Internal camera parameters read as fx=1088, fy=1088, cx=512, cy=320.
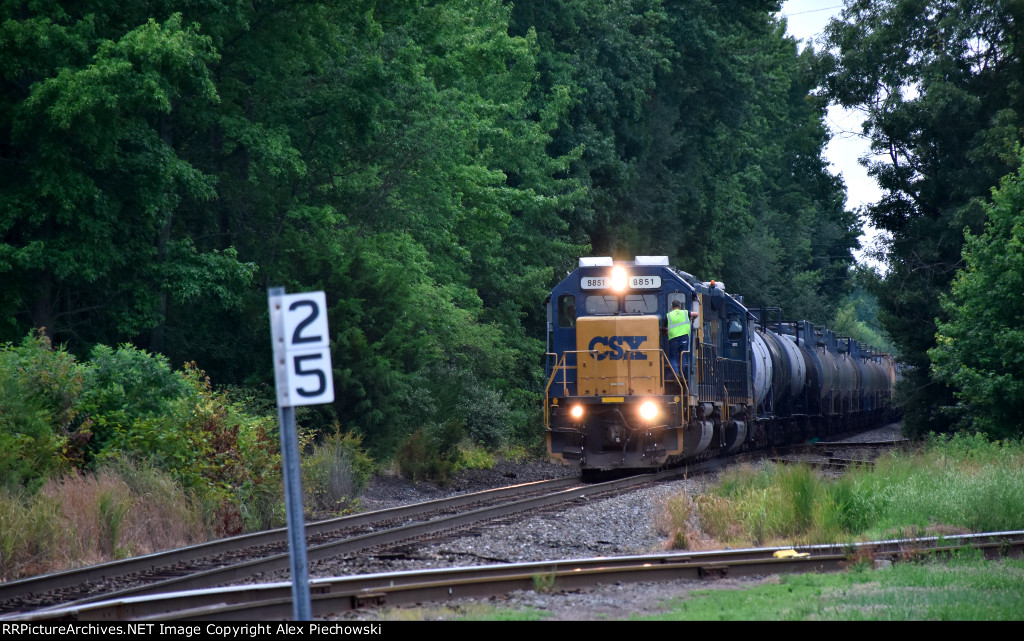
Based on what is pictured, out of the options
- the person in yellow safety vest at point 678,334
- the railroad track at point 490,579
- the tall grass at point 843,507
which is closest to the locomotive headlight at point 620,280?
the person in yellow safety vest at point 678,334

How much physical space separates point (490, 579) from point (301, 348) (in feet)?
12.7

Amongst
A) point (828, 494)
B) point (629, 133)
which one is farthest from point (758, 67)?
point (828, 494)

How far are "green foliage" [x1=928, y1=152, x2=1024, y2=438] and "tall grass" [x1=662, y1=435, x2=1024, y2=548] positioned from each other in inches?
293

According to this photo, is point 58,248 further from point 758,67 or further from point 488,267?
point 758,67

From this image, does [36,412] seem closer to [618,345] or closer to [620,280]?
[618,345]

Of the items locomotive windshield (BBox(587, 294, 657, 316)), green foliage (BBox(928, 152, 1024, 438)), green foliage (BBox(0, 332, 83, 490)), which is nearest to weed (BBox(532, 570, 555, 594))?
green foliage (BBox(0, 332, 83, 490))

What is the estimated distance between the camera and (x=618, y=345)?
1989cm

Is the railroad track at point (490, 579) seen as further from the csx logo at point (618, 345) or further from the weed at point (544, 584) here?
the csx logo at point (618, 345)

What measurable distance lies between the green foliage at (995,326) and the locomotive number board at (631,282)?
730 cm

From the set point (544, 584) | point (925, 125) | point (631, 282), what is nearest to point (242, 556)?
point (544, 584)

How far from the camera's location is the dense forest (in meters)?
19.3

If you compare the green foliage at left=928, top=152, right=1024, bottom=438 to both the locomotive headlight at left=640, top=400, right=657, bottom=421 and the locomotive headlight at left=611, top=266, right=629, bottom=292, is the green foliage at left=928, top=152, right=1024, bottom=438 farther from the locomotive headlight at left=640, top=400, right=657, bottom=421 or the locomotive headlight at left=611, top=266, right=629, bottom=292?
the locomotive headlight at left=611, top=266, right=629, bottom=292

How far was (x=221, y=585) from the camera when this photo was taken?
1012cm
